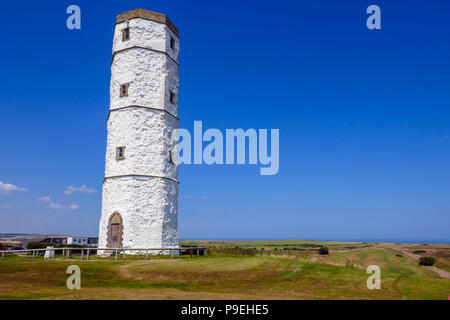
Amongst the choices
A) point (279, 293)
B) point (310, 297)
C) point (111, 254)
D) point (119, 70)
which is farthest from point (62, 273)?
point (119, 70)

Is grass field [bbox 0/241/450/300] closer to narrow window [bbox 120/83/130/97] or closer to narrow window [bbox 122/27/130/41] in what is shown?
narrow window [bbox 120/83/130/97]

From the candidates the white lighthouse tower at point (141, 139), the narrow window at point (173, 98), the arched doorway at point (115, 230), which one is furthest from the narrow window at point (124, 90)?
the arched doorway at point (115, 230)

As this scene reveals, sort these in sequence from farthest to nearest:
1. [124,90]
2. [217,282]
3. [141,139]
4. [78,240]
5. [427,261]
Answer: [78,240], [427,261], [124,90], [141,139], [217,282]

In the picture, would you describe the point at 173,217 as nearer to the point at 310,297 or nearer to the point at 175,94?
the point at 175,94

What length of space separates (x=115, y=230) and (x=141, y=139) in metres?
7.82

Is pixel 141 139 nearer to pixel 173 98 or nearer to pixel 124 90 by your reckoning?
pixel 124 90

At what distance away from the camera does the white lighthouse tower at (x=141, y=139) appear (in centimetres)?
2903

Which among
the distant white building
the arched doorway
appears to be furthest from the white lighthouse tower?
the distant white building

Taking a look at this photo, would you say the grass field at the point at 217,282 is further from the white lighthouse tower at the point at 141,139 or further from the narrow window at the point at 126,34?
the narrow window at the point at 126,34

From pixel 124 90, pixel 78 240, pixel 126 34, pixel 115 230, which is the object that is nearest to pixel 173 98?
pixel 124 90

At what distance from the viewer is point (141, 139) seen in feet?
98.6

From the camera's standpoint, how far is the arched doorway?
28.8 m
